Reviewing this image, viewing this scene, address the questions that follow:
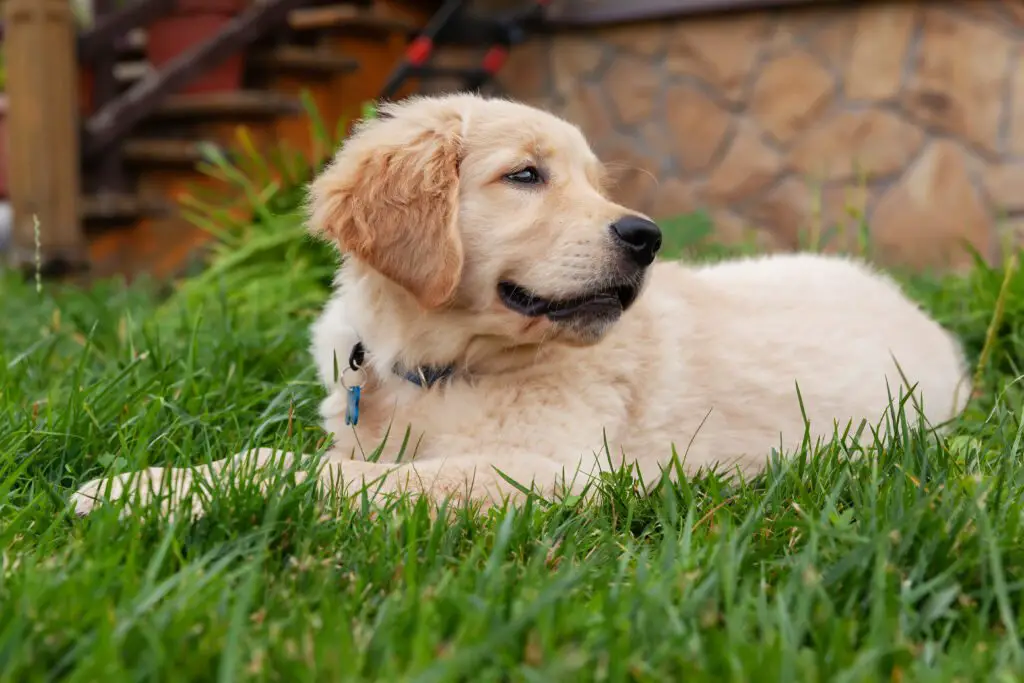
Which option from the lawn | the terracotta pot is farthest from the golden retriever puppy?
the terracotta pot

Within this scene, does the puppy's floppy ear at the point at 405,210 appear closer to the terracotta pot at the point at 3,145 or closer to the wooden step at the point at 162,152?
the wooden step at the point at 162,152

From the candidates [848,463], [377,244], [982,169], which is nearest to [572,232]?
[377,244]

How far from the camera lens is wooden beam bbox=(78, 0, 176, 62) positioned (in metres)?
5.65

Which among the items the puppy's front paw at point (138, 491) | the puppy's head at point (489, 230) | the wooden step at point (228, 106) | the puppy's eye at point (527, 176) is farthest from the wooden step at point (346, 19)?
the puppy's front paw at point (138, 491)

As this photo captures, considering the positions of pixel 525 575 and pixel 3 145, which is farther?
pixel 3 145

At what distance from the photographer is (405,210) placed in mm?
2324

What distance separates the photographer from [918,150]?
18.5ft

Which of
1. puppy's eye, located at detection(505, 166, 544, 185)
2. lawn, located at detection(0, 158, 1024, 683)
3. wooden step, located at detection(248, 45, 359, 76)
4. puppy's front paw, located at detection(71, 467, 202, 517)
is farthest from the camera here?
wooden step, located at detection(248, 45, 359, 76)

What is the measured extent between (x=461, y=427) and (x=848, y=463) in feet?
2.72

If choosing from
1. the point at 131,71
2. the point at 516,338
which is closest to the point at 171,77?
the point at 131,71

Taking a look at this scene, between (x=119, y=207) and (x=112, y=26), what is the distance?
0.96m

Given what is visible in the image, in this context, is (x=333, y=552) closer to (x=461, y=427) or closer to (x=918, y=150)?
(x=461, y=427)

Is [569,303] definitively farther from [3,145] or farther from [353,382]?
[3,145]

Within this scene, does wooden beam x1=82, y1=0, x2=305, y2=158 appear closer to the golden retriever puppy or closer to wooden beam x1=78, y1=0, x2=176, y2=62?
wooden beam x1=78, y1=0, x2=176, y2=62
